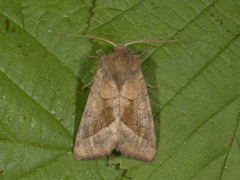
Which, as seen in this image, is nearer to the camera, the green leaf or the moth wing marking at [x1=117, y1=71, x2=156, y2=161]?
the green leaf

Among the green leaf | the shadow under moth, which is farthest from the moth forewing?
the green leaf

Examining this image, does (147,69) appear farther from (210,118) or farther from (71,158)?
(71,158)

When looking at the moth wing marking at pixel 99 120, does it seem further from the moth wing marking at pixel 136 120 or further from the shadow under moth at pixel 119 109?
the moth wing marking at pixel 136 120

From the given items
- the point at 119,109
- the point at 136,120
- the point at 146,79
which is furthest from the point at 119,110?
the point at 146,79

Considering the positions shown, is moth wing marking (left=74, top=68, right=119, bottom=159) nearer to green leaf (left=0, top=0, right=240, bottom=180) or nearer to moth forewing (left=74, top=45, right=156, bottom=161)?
moth forewing (left=74, top=45, right=156, bottom=161)

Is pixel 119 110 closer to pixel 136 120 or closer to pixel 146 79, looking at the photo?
pixel 136 120

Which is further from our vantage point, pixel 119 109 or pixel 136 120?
pixel 136 120

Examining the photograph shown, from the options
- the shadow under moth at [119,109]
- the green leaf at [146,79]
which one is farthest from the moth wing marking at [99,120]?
the green leaf at [146,79]
